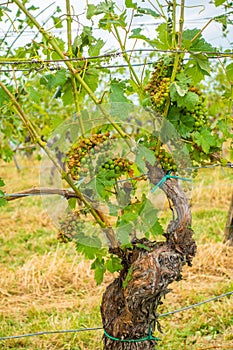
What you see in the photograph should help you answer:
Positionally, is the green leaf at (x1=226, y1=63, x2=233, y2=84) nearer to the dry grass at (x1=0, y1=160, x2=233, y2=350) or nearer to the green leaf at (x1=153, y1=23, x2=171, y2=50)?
the green leaf at (x1=153, y1=23, x2=171, y2=50)

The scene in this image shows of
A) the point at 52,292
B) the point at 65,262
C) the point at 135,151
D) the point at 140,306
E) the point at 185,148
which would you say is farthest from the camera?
the point at 65,262

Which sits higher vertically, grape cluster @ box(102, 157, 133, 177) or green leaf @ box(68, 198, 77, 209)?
grape cluster @ box(102, 157, 133, 177)

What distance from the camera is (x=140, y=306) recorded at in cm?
212

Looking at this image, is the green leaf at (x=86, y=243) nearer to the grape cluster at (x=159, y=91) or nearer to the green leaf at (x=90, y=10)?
the grape cluster at (x=159, y=91)

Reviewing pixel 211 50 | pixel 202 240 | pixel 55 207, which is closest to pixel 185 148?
pixel 211 50

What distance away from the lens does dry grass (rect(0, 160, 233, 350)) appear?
10.6 feet

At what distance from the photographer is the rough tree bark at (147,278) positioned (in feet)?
Answer: 6.73

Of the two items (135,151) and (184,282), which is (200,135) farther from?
(184,282)

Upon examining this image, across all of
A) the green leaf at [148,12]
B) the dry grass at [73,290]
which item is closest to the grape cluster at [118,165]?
the green leaf at [148,12]

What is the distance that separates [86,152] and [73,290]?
100 inches

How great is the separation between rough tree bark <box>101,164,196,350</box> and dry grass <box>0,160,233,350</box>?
0.80 metres

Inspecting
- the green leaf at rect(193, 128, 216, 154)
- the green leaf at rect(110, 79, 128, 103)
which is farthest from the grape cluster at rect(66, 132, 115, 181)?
the green leaf at rect(193, 128, 216, 154)

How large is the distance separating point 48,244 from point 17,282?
111 cm

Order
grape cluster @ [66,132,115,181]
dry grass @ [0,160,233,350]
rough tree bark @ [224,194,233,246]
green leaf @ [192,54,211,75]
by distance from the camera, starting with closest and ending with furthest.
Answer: grape cluster @ [66,132,115,181] → green leaf @ [192,54,211,75] → dry grass @ [0,160,233,350] → rough tree bark @ [224,194,233,246]
